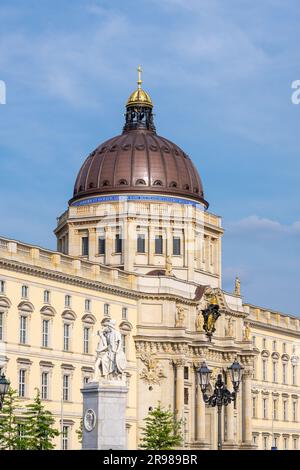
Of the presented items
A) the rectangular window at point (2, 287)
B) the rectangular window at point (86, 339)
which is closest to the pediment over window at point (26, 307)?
the rectangular window at point (2, 287)

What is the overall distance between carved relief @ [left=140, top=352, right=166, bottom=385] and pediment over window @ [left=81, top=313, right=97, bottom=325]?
1021 cm

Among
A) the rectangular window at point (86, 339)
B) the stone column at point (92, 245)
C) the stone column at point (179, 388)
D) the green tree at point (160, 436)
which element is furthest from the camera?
the stone column at point (92, 245)

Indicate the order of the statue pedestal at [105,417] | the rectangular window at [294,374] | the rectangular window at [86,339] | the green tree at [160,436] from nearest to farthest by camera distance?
the statue pedestal at [105,417] → the green tree at [160,436] → the rectangular window at [86,339] → the rectangular window at [294,374]

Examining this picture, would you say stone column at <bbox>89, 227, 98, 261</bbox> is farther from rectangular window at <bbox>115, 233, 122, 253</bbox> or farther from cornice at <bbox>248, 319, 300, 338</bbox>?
cornice at <bbox>248, 319, 300, 338</bbox>

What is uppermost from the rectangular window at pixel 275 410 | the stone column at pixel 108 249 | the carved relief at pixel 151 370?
the stone column at pixel 108 249

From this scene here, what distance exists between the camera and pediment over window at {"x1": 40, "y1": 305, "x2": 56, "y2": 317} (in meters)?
101

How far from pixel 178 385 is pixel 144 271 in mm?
15797

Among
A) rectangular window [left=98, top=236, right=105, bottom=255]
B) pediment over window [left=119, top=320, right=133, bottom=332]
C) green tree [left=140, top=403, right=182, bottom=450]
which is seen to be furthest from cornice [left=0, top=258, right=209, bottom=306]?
rectangular window [left=98, top=236, right=105, bottom=255]

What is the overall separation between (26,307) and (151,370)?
2262 centimetres

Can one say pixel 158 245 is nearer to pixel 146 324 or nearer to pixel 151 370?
pixel 146 324

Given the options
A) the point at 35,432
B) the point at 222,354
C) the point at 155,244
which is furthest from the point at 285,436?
the point at 35,432

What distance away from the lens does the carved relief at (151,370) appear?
11728cm

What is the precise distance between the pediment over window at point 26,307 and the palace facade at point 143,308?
79mm

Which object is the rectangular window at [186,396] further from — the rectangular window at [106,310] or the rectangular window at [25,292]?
the rectangular window at [25,292]
